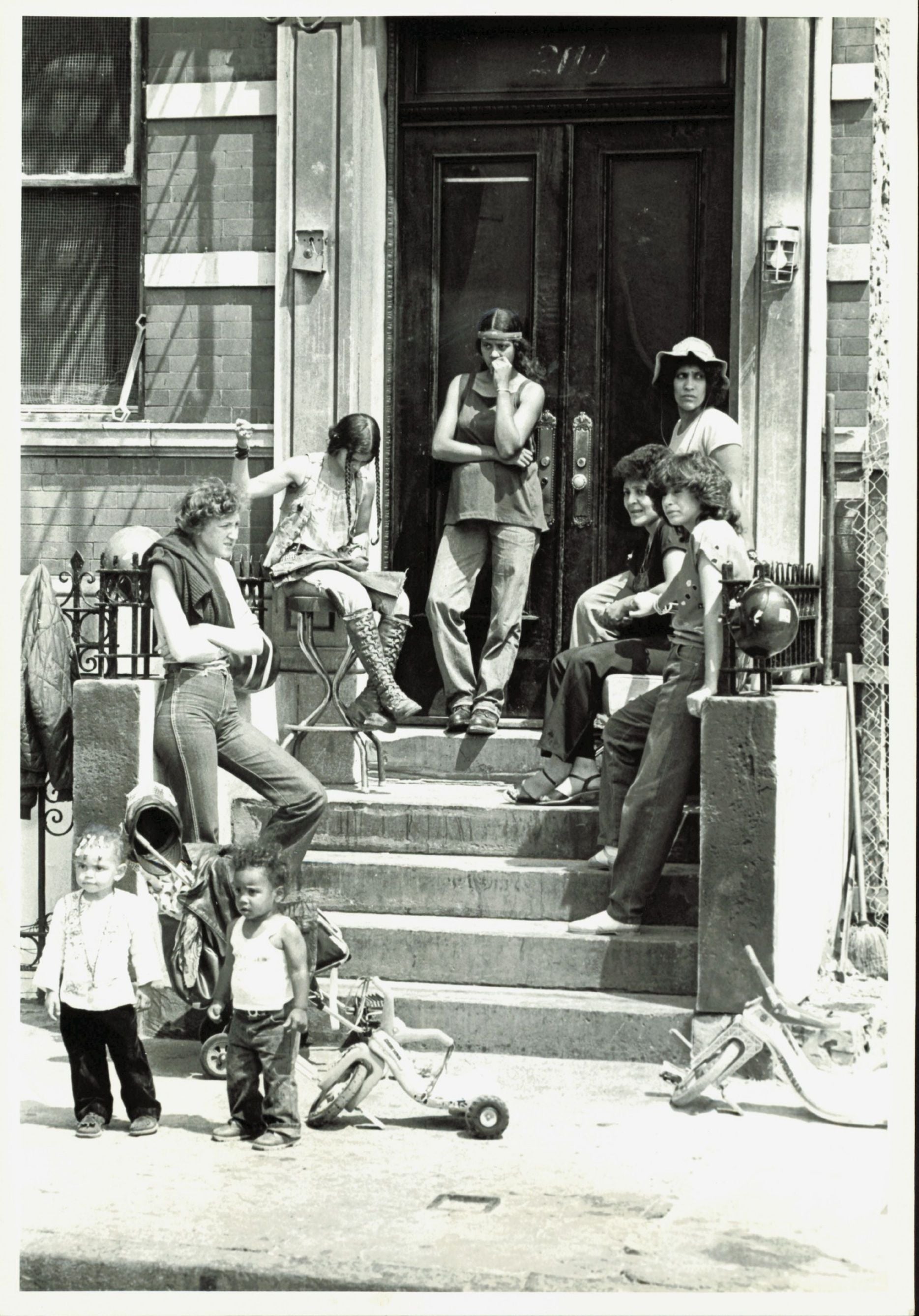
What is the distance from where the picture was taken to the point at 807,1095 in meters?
7.00

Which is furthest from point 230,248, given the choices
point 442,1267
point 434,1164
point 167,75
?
point 442,1267

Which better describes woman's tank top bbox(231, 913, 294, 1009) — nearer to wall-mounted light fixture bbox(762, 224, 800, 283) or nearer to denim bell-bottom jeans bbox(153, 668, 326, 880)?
denim bell-bottom jeans bbox(153, 668, 326, 880)

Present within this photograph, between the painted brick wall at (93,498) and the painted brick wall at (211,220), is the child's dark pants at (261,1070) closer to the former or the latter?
the painted brick wall at (93,498)

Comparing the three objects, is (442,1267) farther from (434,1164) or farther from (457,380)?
(457,380)

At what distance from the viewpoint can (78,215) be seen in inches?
420

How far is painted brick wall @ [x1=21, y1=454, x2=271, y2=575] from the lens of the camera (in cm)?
1024

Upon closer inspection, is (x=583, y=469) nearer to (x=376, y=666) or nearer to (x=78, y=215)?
(x=376, y=666)

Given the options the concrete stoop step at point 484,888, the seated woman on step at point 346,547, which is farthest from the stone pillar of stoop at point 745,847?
the seated woman on step at point 346,547

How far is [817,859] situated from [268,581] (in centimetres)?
310

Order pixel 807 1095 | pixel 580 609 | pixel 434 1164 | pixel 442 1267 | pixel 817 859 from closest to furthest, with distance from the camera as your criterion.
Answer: pixel 442 1267 < pixel 434 1164 < pixel 807 1095 < pixel 817 859 < pixel 580 609

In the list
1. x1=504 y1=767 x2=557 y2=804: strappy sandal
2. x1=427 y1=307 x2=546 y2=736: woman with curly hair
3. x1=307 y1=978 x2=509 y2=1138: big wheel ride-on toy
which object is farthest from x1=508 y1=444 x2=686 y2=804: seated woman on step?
x1=307 y1=978 x2=509 y2=1138: big wheel ride-on toy

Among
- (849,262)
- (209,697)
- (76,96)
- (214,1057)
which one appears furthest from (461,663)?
(76,96)

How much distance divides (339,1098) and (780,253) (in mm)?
4964

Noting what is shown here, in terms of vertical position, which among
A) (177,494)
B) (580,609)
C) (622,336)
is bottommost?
(580,609)
